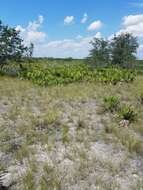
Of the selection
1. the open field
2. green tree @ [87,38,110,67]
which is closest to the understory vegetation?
the open field

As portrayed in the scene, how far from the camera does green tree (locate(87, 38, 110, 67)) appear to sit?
40969 mm

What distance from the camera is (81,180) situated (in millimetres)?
5875

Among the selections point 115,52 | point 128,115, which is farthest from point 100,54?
point 128,115

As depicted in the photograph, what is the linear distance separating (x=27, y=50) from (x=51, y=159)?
58.7 ft

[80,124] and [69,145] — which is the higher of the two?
[80,124]

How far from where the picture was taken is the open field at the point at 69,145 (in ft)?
19.1

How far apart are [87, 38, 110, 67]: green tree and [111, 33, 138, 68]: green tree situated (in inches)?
54.3

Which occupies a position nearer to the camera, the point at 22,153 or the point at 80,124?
the point at 22,153

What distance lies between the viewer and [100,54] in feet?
135

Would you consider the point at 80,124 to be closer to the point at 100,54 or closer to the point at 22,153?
the point at 22,153

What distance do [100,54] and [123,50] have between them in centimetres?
373

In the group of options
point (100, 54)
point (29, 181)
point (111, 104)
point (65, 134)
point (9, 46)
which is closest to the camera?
point (29, 181)

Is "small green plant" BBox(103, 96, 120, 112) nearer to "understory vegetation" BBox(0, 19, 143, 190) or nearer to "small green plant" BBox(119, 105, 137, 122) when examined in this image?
"understory vegetation" BBox(0, 19, 143, 190)

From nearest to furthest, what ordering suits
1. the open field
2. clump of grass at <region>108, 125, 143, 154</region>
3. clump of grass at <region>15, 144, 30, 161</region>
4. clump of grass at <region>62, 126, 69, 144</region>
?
the open field → clump of grass at <region>15, 144, 30, 161</region> → clump of grass at <region>108, 125, 143, 154</region> → clump of grass at <region>62, 126, 69, 144</region>
